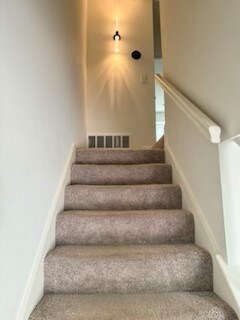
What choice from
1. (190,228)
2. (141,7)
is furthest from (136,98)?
(190,228)

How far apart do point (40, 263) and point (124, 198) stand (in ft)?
2.61

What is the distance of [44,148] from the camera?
4.95 feet

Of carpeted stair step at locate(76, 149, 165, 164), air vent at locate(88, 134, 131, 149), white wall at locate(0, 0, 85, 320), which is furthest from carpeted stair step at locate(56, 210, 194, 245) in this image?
air vent at locate(88, 134, 131, 149)

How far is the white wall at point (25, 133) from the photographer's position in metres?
1.01

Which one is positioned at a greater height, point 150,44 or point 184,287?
point 150,44

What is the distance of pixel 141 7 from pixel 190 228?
3.47 meters

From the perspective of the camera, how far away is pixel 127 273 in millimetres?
1396

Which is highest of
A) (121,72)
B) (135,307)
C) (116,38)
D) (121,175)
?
(116,38)

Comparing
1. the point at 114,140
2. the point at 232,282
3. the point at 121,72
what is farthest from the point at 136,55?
the point at 232,282

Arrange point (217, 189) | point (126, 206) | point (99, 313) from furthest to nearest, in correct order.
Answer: point (126, 206) < point (217, 189) < point (99, 313)

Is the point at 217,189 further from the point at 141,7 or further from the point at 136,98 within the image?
the point at 141,7

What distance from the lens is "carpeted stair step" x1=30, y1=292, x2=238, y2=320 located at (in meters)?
1.14

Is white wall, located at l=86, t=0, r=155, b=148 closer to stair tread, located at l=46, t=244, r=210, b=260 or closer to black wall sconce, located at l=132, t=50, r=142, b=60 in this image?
black wall sconce, located at l=132, t=50, r=142, b=60

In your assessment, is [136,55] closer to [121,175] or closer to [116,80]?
[116,80]
